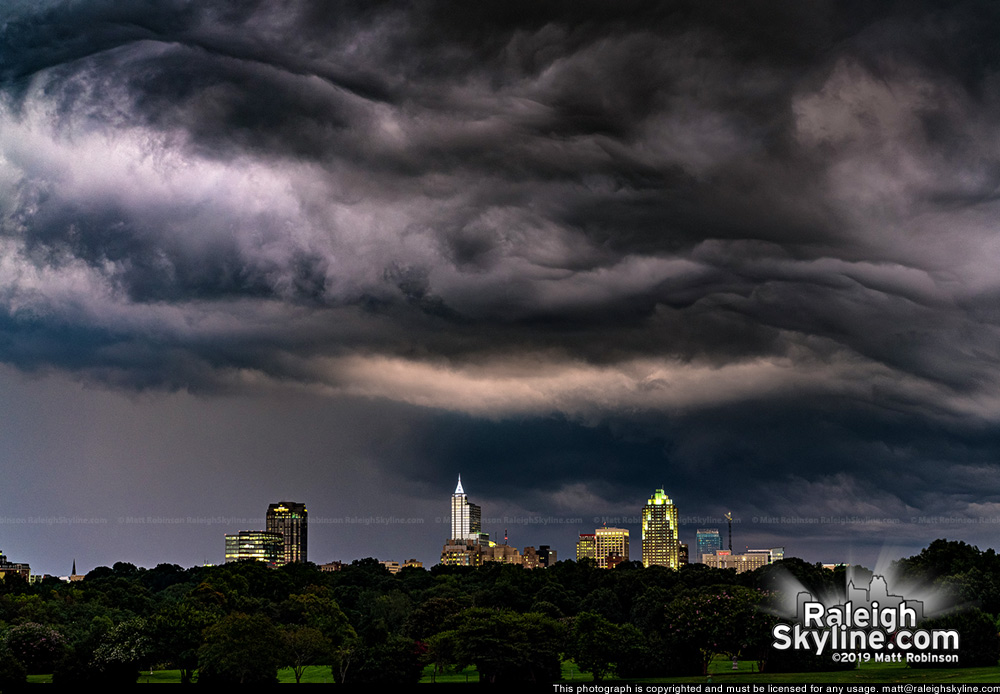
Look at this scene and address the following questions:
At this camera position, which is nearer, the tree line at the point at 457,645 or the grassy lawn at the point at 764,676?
the grassy lawn at the point at 764,676

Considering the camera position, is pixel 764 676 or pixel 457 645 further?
pixel 457 645

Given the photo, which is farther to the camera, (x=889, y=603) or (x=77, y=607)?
(x=77, y=607)

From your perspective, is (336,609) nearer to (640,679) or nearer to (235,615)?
(235,615)

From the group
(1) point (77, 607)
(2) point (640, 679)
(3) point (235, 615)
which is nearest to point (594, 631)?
(2) point (640, 679)

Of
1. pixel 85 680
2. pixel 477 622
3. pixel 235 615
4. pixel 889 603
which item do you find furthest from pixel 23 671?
pixel 889 603

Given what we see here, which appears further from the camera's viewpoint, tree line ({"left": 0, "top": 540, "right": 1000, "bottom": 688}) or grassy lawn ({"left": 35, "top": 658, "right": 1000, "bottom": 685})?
tree line ({"left": 0, "top": 540, "right": 1000, "bottom": 688})

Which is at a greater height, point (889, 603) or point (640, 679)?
point (889, 603)

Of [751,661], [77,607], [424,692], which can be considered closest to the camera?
[424,692]

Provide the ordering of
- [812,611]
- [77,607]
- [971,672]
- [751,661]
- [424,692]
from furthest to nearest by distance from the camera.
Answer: [77,607] < [751,661] < [812,611] < [424,692] < [971,672]

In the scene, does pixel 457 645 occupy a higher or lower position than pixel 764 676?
higher
